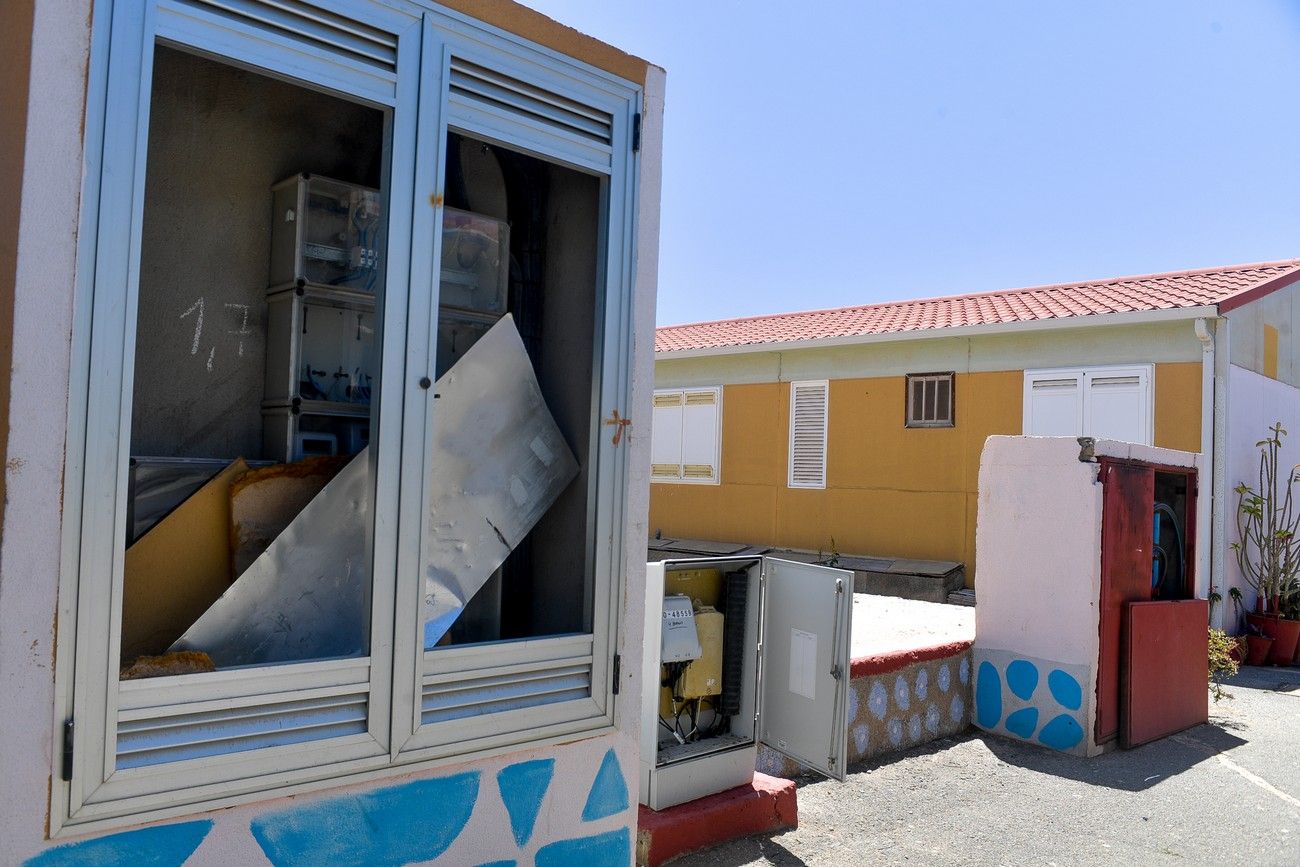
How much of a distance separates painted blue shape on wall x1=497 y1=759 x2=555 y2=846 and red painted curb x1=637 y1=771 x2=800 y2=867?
1364 millimetres

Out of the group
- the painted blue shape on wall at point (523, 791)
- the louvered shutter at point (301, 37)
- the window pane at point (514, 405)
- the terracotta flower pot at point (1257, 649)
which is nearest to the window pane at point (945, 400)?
the terracotta flower pot at point (1257, 649)

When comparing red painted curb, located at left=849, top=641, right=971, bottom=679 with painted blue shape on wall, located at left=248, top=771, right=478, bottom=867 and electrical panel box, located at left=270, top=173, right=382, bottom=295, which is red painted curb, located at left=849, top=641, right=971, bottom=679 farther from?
electrical panel box, located at left=270, top=173, right=382, bottom=295

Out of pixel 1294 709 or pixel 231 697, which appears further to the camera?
pixel 1294 709

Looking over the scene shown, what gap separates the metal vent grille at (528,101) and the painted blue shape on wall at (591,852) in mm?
2275

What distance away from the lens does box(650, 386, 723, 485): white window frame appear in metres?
14.9

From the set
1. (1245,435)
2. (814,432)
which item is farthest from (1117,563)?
(814,432)

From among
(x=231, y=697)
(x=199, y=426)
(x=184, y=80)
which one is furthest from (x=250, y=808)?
(x=184, y=80)

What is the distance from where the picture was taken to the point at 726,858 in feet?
14.6

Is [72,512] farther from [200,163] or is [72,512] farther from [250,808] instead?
[200,163]

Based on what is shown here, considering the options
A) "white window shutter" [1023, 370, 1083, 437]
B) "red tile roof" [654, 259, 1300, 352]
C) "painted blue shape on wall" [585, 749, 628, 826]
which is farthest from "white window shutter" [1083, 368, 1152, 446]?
"painted blue shape on wall" [585, 749, 628, 826]

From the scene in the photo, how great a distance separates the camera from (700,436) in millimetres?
15188

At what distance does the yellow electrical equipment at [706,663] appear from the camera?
479 cm

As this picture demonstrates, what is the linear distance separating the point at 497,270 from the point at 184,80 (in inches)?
49.8

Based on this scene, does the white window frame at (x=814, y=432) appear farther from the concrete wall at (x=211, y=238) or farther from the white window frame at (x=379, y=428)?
the white window frame at (x=379, y=428)
